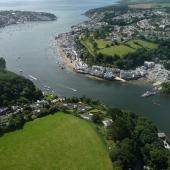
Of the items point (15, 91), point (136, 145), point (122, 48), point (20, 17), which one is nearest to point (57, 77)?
point (15, 91)

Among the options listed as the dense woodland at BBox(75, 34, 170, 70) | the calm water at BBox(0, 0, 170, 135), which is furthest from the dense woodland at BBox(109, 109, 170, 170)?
the dense woodland at BBox(75, 34, 170, 70)

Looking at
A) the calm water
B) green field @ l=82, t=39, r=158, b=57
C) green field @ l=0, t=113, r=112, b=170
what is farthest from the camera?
green field @ l=82, t=39, r=158, b=57

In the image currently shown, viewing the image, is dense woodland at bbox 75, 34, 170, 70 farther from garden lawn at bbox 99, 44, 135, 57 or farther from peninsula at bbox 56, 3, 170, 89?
garden lawn at bbox 99, 44, 135, 57

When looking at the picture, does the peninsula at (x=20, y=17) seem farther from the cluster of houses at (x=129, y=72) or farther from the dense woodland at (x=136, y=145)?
the dense woodland at (x=136, y=145)

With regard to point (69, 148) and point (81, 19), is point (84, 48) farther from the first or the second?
point (81, 19)

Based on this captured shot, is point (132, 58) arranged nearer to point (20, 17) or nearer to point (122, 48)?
point (122, 48)

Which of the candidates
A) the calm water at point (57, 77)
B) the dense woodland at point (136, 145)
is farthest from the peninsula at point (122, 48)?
the dense woodland at point (136, 145)
